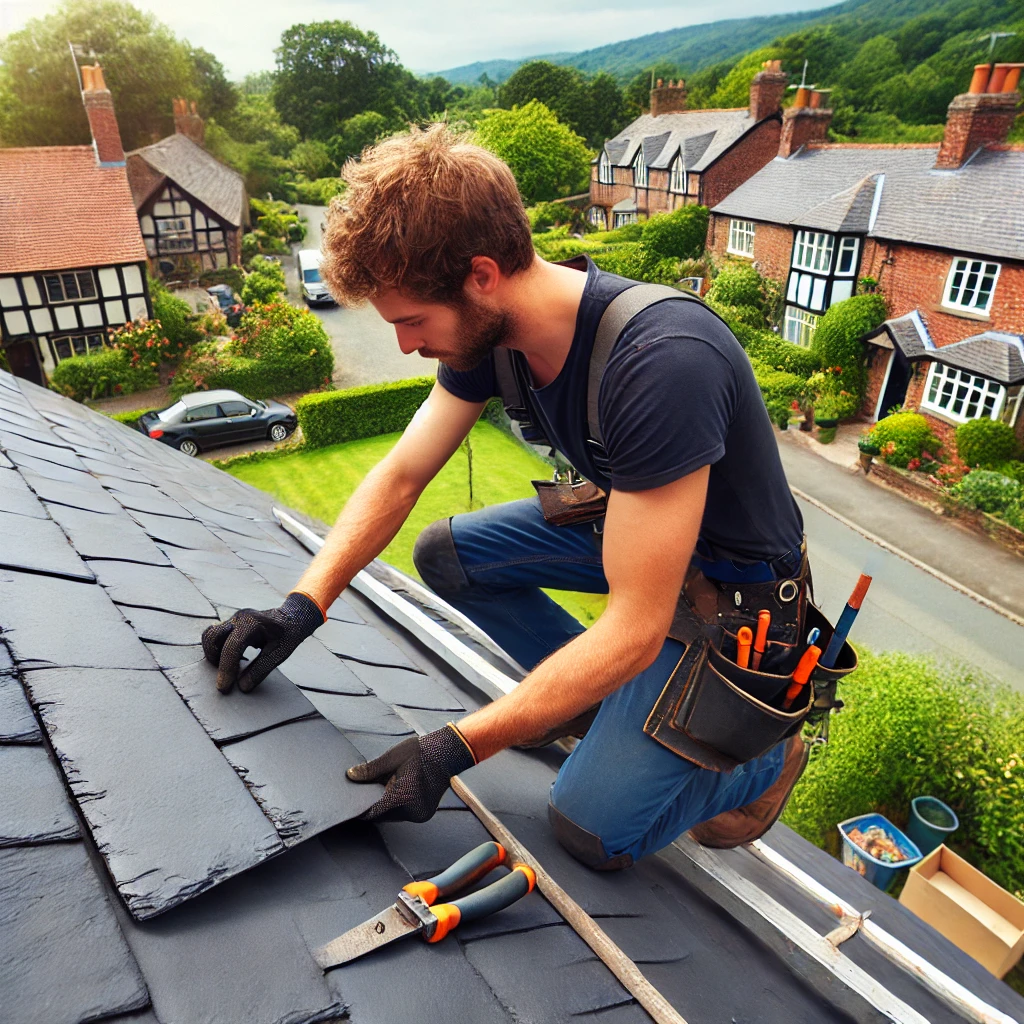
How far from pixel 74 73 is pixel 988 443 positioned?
4800 centimetres

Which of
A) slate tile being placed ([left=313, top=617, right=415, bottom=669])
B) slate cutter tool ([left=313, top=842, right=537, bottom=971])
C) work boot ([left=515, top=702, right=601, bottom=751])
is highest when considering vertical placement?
slate cutter tool ([left=313, top=842, right=537, bottom=971])

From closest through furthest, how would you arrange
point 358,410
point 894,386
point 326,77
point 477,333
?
point 477,333
point 358,410
point 894,386
point 326,77

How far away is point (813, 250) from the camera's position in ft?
74.4

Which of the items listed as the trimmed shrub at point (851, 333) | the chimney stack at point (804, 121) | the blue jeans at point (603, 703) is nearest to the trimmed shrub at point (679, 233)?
the chimney stack at point (804, 121)

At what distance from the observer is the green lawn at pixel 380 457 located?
Result: 53.7 ft

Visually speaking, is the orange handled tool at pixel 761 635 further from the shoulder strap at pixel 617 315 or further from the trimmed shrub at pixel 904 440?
the trimmed shrub at pixel 904 440

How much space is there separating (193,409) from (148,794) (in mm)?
18204

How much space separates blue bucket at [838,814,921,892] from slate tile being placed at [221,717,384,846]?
22.4ft

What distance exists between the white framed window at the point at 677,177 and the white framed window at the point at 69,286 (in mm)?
23368

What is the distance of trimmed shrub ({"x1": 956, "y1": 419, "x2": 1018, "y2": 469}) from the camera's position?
1644 centimetres

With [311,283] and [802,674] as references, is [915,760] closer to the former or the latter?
[802,674]

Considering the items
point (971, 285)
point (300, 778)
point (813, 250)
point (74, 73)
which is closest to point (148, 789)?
point (300, 778)

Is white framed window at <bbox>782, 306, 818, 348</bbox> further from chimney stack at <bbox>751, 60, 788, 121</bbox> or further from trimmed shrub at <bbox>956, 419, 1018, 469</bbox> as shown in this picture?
chimney stack at <bbox>751, 60, 788, 121</bbox>

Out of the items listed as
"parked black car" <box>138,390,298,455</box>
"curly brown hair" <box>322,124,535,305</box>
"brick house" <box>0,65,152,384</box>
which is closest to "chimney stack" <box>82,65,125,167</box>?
"brick house" <box>0,65,152,384</box>
